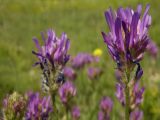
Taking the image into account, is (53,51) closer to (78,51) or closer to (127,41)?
(127,41)

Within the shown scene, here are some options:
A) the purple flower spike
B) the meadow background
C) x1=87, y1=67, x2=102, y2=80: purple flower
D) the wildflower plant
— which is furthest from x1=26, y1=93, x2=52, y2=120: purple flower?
x1=87, y1=67, x2=102, y2=80: purple flower

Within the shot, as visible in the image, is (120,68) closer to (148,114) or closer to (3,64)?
(148,114)

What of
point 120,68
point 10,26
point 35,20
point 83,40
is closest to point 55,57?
point 120,68

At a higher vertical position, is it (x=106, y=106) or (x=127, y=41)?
(x=106, y=106)

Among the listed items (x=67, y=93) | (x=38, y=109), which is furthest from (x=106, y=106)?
(x=38, y=109)

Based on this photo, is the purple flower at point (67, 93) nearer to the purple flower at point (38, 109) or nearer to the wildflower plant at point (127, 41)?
the purple flower at point (38, 109)

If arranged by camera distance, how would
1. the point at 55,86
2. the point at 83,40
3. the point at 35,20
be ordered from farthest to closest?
the point at 35,20, the point at 83,40, the point at 55,86

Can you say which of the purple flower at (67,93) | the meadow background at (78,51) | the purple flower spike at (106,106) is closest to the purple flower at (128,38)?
the meadow background at (78,51)

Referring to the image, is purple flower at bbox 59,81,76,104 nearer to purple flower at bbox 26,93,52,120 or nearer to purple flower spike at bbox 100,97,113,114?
purple flower at bbox 26,93,52,120

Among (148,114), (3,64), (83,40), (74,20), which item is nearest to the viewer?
(148,114)
